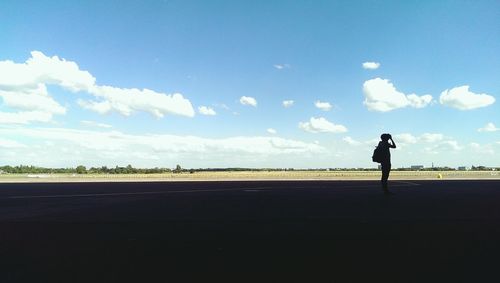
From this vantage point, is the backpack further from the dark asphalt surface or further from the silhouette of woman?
the dark asphalt surface

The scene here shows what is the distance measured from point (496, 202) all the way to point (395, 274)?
26.7 ft

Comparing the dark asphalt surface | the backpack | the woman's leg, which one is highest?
the backpack

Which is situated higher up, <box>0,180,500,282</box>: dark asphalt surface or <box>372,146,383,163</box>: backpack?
<box>372,146,383,163</box>: backpack

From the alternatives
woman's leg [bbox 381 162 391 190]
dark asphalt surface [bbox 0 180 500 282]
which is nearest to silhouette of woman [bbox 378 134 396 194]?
woman's leg [bbox 381 162 391 190]

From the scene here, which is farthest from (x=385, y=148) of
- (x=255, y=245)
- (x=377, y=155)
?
(x=255, y=245)

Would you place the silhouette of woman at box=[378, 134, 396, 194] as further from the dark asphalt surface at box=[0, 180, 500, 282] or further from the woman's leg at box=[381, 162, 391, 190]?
the dark asphalt surface at box=[0, 180, 500, 282]

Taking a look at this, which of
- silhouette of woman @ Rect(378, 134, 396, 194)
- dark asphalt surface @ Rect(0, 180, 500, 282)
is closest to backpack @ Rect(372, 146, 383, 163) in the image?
silhouette of woman @ Rect(378, 134, 396, 194)

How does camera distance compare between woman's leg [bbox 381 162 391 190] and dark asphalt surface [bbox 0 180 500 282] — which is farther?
woman's leg [bbox 381 162 391 190]

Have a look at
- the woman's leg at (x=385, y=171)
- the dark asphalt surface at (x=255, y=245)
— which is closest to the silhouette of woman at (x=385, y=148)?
the woman's leg at (x=385, y=171)

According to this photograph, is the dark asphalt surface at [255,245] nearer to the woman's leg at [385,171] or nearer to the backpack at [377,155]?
the woman's leg at [385,171]

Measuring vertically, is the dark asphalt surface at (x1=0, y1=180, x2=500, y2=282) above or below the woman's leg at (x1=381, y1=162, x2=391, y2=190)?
below

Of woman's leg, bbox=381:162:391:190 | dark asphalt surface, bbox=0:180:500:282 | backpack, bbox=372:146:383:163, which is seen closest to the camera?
dark asphalt surface, bbox=0:180:500:282

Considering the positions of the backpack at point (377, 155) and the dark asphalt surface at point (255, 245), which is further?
the backpack at point (377, 155)

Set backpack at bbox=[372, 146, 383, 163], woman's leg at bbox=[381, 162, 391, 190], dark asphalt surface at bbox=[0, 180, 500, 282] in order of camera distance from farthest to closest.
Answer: backpack at bbox=[372, 146, 383, 163], woman's leg at bbox=[381, 162, 391, 190], dark asphalt surface at bbox=[0, 180, 500, 282]
